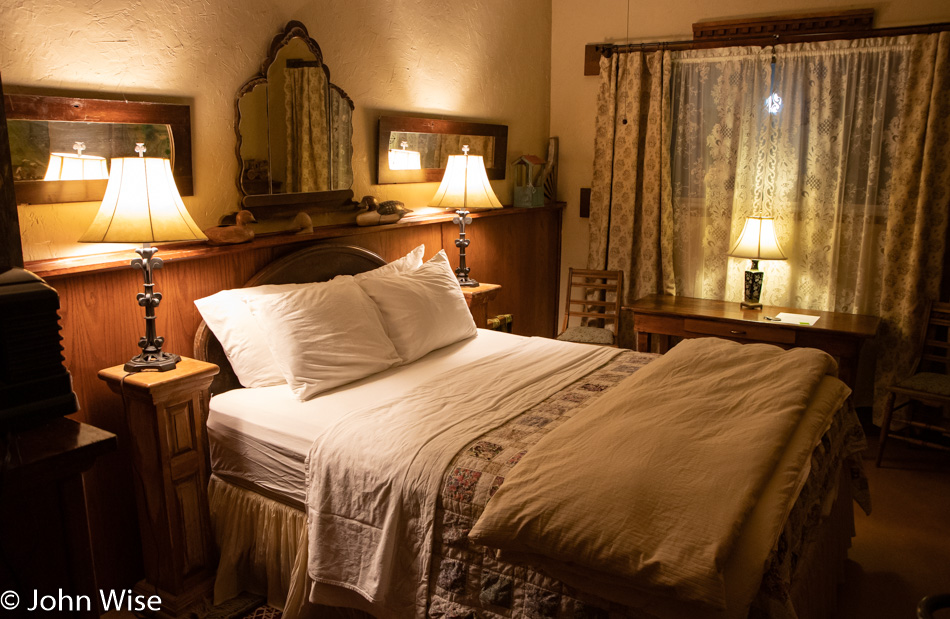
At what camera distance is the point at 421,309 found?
10.0 ft

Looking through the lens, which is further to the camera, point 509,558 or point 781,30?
point 781,30

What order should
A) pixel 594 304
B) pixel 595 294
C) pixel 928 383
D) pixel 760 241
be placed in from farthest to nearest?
pixel 595 294, pixel 594 304, pixel 760 241, pixel 928 383

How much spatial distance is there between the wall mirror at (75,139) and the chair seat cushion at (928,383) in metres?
3.56

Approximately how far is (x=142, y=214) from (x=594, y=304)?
311cm

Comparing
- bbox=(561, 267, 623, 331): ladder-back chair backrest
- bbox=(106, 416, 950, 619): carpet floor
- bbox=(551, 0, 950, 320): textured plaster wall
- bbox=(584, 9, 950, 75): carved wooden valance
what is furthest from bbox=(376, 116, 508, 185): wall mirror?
bbox=(106, 416, 950, 619): carpet floor

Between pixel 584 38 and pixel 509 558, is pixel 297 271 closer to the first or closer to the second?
pixel 509 558

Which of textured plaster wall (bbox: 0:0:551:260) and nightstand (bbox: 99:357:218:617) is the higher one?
textured plaster wall (bbox: 0:0:551:260)

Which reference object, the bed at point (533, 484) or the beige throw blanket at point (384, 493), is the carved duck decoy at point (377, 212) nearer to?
the bed at point (533, 484)

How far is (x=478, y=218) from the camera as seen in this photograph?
14.1 feet

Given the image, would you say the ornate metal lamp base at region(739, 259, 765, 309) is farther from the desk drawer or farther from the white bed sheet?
the white bed sheet

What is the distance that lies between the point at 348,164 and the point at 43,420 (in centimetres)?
252

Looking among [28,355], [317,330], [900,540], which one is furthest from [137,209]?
[900,540]

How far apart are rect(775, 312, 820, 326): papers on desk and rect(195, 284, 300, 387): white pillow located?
2.82 metres

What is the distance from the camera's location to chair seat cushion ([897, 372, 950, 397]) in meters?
3.47
